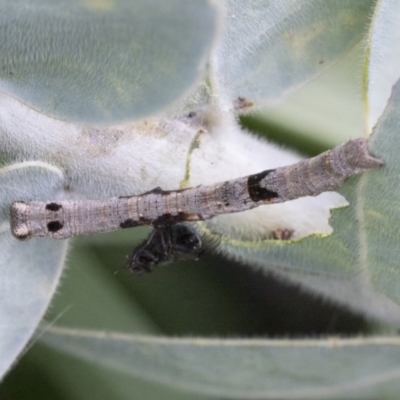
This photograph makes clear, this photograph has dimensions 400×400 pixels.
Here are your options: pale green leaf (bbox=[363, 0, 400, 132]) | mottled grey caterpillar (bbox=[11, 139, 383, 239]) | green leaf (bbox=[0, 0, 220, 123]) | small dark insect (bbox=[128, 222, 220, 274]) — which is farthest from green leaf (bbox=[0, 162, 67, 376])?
pale green leaf (bbox=[363, 0, 400, 132])

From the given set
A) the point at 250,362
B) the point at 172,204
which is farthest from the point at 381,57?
the point at 250,362

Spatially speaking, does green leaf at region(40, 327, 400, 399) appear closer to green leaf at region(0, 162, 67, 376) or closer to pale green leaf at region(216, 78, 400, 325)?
pale green leaf at region(216, 78, 400, 325)

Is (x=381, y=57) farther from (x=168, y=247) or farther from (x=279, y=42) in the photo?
(x=168, y=247)

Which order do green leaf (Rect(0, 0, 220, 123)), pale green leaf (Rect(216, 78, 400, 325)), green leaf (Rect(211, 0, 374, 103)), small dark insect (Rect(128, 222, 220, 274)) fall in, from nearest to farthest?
1. green leaf (Rect(0, 0, 220, 123))
2. pale green leaf (Rect(216, 78, 400, 325))
3. green leaf (Rect(211, 0, 374, 103))
4. small dark insect (Rect(128, 222, 220, 274))

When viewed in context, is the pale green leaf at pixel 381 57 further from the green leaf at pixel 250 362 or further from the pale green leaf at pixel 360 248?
the green leaf at pixel 250 362

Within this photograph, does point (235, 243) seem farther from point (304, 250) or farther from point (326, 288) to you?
point (326, 288)

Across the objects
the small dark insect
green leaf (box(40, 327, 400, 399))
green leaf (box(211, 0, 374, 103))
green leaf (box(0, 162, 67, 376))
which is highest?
green leaf (box(211, 0, 374, 103))
